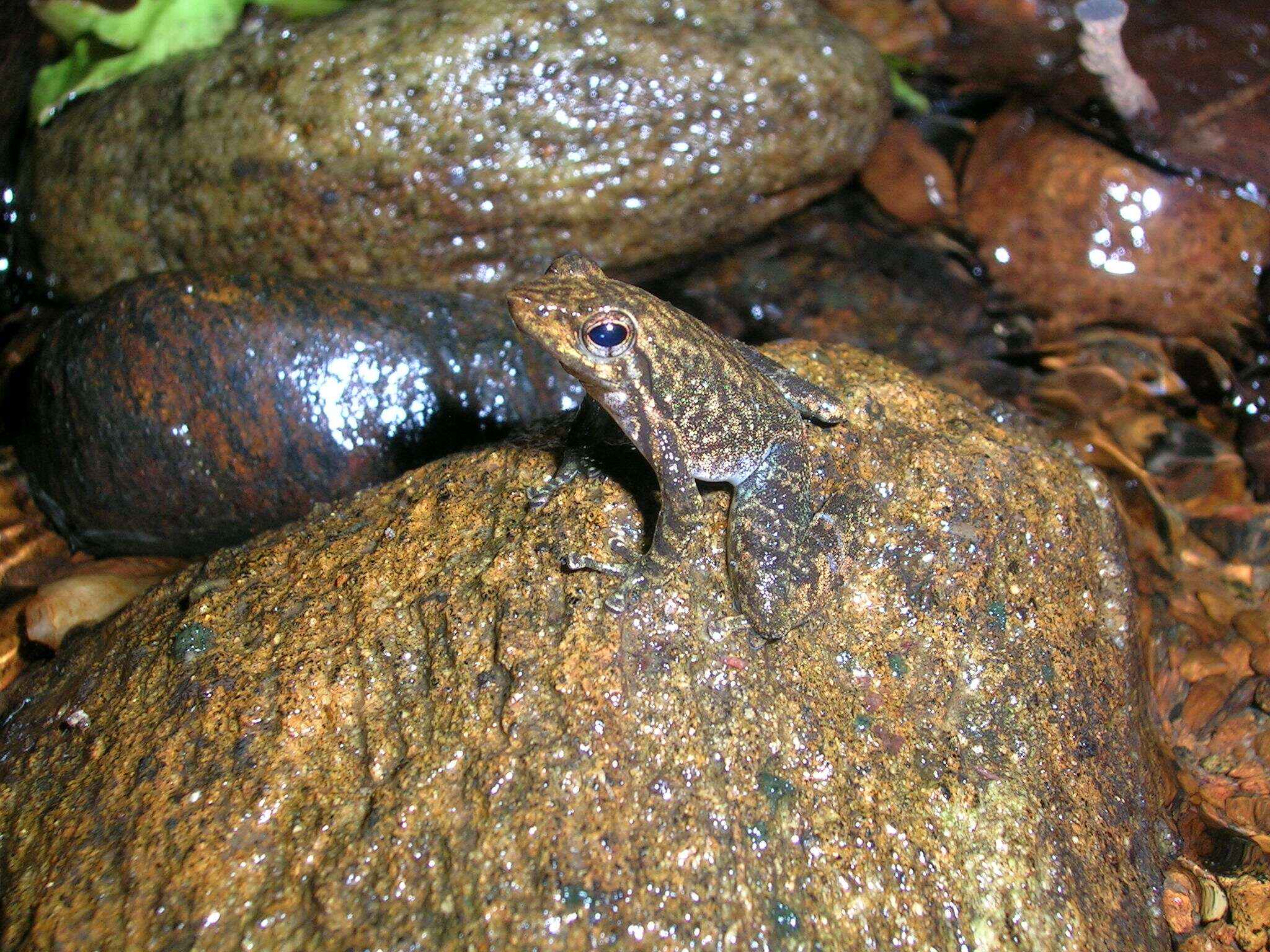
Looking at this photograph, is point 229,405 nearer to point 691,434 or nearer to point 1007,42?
point 691,434

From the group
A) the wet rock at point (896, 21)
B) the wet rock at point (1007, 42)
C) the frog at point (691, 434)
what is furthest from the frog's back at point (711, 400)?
the wet rock at point (896, 21)

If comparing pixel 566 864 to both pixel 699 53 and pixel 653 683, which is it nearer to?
pixel 653 683

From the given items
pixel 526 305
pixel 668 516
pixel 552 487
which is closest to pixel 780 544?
pixel 668 516

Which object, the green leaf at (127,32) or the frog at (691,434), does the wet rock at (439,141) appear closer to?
the green leaf at (127,32)

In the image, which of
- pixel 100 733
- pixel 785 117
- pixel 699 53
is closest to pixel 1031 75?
pixel 785 117

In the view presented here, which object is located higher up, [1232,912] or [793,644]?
[793,644]

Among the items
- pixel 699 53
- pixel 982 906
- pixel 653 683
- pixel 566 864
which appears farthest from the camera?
pixel 699 53

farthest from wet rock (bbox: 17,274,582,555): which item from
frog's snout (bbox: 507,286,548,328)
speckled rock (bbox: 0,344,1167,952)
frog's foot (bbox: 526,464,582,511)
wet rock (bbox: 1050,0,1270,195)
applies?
wet rock (bbox: 1050,0,1270,195)
